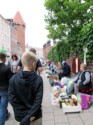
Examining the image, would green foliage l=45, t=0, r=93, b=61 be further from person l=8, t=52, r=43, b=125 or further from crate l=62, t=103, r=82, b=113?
person l=8, t=52, r=43, b=125

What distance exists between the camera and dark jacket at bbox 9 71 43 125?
3324 mm

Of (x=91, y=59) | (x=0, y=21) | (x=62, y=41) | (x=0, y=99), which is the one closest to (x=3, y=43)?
(x=0, y=21)

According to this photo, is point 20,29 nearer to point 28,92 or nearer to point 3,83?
point 3,83

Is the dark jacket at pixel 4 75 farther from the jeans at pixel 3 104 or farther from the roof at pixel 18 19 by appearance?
the roof at pixel 18 19

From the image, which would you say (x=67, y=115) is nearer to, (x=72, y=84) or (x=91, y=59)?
(x=72, y=84)

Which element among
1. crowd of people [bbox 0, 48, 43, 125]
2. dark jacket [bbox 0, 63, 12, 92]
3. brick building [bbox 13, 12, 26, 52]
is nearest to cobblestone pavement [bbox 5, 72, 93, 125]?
dark jacket [bbox 0, 63, 12, 92]

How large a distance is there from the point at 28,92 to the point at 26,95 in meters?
0.05

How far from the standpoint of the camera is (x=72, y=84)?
956 centimetres

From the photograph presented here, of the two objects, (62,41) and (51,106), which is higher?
(62,41)

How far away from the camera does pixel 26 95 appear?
3.36 meters

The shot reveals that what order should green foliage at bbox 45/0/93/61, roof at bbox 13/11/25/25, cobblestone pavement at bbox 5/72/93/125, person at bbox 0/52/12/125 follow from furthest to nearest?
1. roof at bbox 13/11/25/25
2. green foliage at bbox 45/0/93/61
3. cobblestone pavement at bbox 5/72/93/125
4. person at bbox 0/52/12/125

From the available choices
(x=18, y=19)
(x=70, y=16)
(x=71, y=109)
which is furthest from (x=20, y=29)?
(x=71, y=109)

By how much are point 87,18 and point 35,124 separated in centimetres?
1188

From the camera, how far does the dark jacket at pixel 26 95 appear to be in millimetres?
3324
